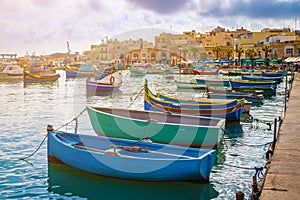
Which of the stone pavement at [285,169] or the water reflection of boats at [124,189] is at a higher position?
the stone pavement at [285,169]

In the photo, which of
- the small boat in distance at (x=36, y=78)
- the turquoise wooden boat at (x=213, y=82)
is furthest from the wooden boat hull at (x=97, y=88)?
the small boat in distance at (x=36, y=78)

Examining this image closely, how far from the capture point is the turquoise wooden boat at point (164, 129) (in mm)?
11867

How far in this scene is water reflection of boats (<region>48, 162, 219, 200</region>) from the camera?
8758 millimetres

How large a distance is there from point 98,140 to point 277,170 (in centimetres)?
495

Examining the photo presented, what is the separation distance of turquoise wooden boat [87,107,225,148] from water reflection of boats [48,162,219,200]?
2.80m

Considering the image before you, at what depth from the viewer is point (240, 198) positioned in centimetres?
625

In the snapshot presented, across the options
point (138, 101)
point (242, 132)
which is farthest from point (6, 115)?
point (242, 132)

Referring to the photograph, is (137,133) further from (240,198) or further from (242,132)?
(240,198)

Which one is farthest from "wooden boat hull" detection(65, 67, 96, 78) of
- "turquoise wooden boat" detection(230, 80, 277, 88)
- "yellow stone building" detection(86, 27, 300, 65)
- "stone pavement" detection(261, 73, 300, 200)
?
"stone pavement" detection(261, 73, 300, 200)

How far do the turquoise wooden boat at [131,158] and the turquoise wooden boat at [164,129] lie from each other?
212 cm

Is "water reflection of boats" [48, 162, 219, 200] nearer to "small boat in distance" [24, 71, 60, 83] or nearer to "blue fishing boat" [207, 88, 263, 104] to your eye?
"blue fishing boat" [207, 88, 263, 104]

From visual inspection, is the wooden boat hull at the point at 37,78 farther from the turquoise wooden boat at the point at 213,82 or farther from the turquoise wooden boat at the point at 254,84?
the turquoise wooden boat at the point at 254,84

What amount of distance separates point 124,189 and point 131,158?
0.80m

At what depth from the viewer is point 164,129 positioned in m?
12.1
